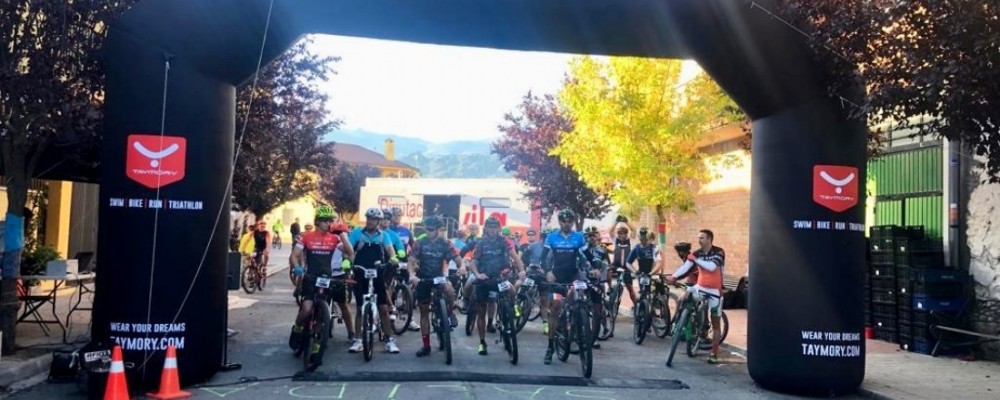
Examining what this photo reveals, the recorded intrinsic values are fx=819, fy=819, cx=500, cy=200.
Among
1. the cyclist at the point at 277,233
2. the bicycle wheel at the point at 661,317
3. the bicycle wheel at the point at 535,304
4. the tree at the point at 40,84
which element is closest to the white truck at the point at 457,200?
the bicycle wheel at the point at 535,304

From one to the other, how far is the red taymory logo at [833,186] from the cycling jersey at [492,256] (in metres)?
3.91

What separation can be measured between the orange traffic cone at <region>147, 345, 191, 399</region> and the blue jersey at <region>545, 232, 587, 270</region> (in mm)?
4733

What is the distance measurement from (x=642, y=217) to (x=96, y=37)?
78.6ft

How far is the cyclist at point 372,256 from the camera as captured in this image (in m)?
10.6

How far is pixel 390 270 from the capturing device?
39.8ft

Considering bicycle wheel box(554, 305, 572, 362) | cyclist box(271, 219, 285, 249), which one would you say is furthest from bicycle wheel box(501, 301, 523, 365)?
cyclist box(271, 219, 285, 249)

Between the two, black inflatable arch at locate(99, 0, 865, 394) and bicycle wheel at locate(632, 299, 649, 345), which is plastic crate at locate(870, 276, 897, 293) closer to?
bicycle wheel at locate(632, 299, 649, 345)

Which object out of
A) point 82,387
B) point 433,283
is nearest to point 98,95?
point 82,387

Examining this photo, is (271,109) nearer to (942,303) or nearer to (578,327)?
(578,327)

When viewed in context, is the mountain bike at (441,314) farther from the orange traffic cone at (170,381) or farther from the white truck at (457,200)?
the white truck at (457,200)

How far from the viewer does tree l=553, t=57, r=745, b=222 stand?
19.0 m

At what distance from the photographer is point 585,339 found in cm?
932

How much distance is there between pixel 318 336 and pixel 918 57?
6.79 m

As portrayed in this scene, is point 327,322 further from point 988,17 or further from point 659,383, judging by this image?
point 988,17
